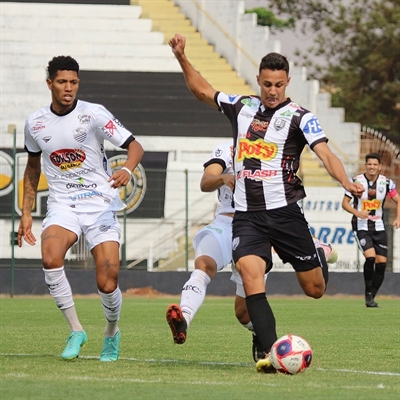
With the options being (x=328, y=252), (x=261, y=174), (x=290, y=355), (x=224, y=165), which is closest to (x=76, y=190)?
(x=224, y=165)

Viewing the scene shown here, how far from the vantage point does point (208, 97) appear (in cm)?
847

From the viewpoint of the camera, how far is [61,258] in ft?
28.1

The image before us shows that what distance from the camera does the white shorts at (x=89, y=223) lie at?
869cm

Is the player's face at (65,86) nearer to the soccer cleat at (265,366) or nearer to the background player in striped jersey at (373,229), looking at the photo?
the soccer cleat at (265,366)

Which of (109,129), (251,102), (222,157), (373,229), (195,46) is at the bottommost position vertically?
(373,229)

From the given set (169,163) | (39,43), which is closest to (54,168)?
(169,163)

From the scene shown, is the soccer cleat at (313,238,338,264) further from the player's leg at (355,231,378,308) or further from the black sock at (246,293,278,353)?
the player's leg at (355,231,378,308)

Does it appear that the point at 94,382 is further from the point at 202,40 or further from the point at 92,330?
the point at 202,40

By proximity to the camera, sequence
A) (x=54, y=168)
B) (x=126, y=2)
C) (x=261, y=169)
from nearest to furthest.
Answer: (x=261, y=169) < (x=54, y=168) < (x=126, y=2)

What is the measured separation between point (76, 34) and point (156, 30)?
272cm

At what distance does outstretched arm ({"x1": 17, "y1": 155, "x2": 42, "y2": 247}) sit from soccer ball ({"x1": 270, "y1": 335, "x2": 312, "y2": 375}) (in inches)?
93.3

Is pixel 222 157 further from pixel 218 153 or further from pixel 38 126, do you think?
pixel 38 126

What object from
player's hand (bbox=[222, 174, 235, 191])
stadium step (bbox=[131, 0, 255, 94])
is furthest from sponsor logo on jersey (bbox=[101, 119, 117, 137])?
stadium step (bbox=[131, 0, 255, 94])

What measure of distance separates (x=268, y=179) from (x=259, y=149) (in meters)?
0.22
